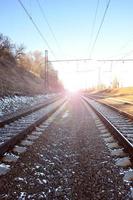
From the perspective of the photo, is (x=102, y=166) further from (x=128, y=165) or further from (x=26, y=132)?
(x=26, y=132)

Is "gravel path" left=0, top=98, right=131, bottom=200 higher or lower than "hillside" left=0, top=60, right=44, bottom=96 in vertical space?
lower

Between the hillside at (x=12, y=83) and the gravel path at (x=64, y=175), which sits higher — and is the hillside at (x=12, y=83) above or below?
above

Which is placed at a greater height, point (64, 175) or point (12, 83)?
point (12, 83)

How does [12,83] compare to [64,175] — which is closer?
[64,175]

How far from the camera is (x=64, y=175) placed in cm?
545

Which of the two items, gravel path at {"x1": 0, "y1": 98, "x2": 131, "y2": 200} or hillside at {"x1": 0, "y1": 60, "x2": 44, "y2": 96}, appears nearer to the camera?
gravel path at {"x1": 0, "y1": 98, "x2": 131, "y2": 200}

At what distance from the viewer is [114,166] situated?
6066 mm

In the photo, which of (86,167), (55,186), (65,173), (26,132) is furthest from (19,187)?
(26,132)

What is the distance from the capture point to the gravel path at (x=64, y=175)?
453 centimetres

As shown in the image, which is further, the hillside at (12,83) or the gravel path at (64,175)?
the hillside at (12,83)

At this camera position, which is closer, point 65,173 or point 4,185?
point 4,185

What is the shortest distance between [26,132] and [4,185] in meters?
5.03

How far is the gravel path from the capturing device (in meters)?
4.53

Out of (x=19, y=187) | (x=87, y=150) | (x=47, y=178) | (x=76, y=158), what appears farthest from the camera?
(x=87, y=150)
